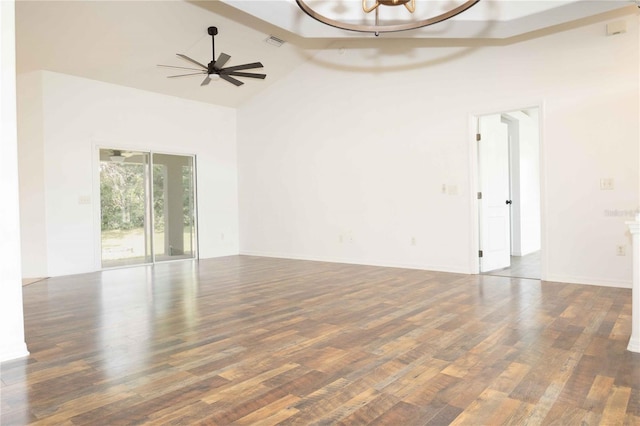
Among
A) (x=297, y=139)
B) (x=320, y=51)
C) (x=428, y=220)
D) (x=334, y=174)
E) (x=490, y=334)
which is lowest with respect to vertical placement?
(x=490, y=334)

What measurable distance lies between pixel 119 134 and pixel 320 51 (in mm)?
3803

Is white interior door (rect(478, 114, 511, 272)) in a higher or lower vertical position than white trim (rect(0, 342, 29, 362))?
higher

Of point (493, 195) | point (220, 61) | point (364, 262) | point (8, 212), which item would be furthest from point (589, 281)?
point (8, 212)

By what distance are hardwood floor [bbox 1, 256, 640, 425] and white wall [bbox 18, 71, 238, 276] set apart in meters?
1.65

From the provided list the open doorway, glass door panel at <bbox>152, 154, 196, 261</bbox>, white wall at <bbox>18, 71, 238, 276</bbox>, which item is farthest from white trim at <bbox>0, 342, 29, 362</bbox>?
the open doorway

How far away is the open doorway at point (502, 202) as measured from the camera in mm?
5938

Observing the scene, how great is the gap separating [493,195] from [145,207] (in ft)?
19.3

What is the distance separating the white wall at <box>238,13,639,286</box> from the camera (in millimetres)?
4852

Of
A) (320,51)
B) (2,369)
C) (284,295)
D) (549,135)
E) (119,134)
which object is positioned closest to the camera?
(2,369)

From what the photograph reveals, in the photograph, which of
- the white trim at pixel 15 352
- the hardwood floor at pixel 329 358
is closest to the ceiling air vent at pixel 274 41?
the hardwood floor at pixel 329 358

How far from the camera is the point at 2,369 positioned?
261 centimetres

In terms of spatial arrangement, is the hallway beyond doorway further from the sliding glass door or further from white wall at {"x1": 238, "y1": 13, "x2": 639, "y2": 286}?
the sliding glass door

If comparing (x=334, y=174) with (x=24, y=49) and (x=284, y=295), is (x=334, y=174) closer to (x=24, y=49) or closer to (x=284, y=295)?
(x=284, y=295)

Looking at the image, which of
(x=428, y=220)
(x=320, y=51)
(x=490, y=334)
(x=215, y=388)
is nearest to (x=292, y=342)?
(x=215, y=388)
